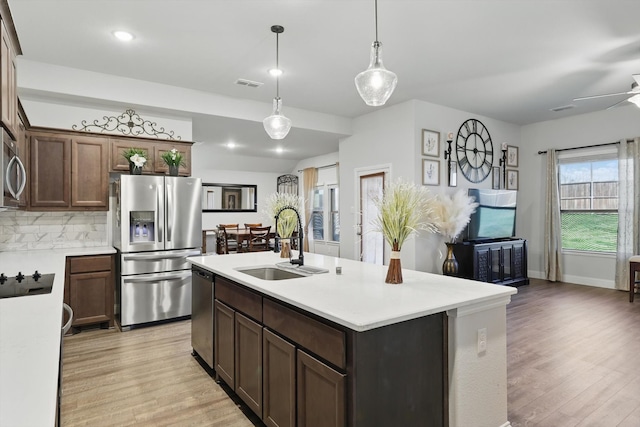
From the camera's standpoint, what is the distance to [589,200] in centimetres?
627

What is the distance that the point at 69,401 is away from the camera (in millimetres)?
2604

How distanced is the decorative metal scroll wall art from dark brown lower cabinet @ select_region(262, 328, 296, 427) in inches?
144

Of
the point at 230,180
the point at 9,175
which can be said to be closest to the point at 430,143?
the point at 9,175

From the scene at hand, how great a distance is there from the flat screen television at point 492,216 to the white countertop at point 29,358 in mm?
5401

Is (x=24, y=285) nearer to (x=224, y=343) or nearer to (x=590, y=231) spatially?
(x=224, y=343)

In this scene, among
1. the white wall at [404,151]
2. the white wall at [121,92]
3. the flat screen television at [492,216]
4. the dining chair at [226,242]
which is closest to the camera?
the white wall at [121,92]

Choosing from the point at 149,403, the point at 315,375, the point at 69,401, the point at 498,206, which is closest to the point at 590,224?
the point at 498,206

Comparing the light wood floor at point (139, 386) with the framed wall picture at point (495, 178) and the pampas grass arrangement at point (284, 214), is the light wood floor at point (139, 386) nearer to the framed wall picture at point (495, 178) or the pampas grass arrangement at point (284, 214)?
the pampas grass arrangement at point (284, 214)

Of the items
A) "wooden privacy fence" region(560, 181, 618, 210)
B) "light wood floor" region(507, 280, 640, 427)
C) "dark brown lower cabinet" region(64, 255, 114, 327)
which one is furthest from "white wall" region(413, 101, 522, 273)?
"dark brown lower cabinet" region(64, 255, 114, 327)

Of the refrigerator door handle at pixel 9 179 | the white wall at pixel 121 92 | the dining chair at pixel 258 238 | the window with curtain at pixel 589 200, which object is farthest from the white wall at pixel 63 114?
the window with curtain at pixel 589 200

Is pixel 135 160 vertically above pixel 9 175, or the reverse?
pixel 135 160

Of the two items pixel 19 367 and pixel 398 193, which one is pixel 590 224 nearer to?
pixel 398 193

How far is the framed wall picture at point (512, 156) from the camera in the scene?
270 inches

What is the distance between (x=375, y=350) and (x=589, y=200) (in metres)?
6.44
